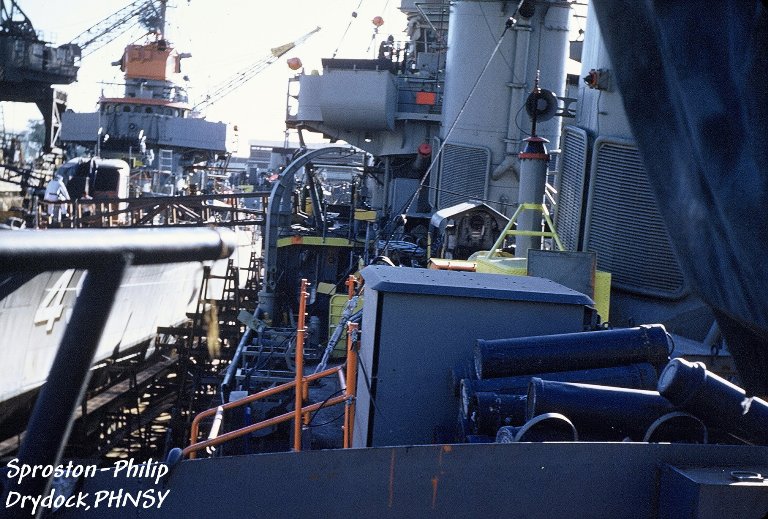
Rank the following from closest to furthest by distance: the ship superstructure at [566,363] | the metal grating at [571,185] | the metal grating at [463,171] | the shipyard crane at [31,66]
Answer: the ship superstructure at [566,363]
the metal grating at [571,185]
the metal grating at [463,171]
the shipyard crane at [31,66]

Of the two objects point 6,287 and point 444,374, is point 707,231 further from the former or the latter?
point 444,374

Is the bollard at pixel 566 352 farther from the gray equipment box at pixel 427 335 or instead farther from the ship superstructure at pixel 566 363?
the gray equipment box at pixel 427 335

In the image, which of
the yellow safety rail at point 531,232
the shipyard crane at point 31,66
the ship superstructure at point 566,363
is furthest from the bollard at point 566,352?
the shipyard crane at point 31,66

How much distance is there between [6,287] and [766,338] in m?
1.36

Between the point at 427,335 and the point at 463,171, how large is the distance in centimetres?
1566

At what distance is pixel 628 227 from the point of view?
1121cm

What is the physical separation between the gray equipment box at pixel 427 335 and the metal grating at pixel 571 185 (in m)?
5.17

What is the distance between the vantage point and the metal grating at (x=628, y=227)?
10867mm

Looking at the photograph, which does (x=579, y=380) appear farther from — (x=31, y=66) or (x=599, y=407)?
(x=31, y=66)

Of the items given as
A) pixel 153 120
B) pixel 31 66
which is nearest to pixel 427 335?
pixel 31 66

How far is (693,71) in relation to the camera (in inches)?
67.9

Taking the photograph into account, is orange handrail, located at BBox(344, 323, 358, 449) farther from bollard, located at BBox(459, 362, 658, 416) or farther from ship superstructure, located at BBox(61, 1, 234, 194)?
ship superstructure, located at BBox(61, 1, 234, 194)

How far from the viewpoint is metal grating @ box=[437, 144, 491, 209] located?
2192 centimetres

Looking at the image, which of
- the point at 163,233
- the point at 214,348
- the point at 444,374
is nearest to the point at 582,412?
the point at 444,374
